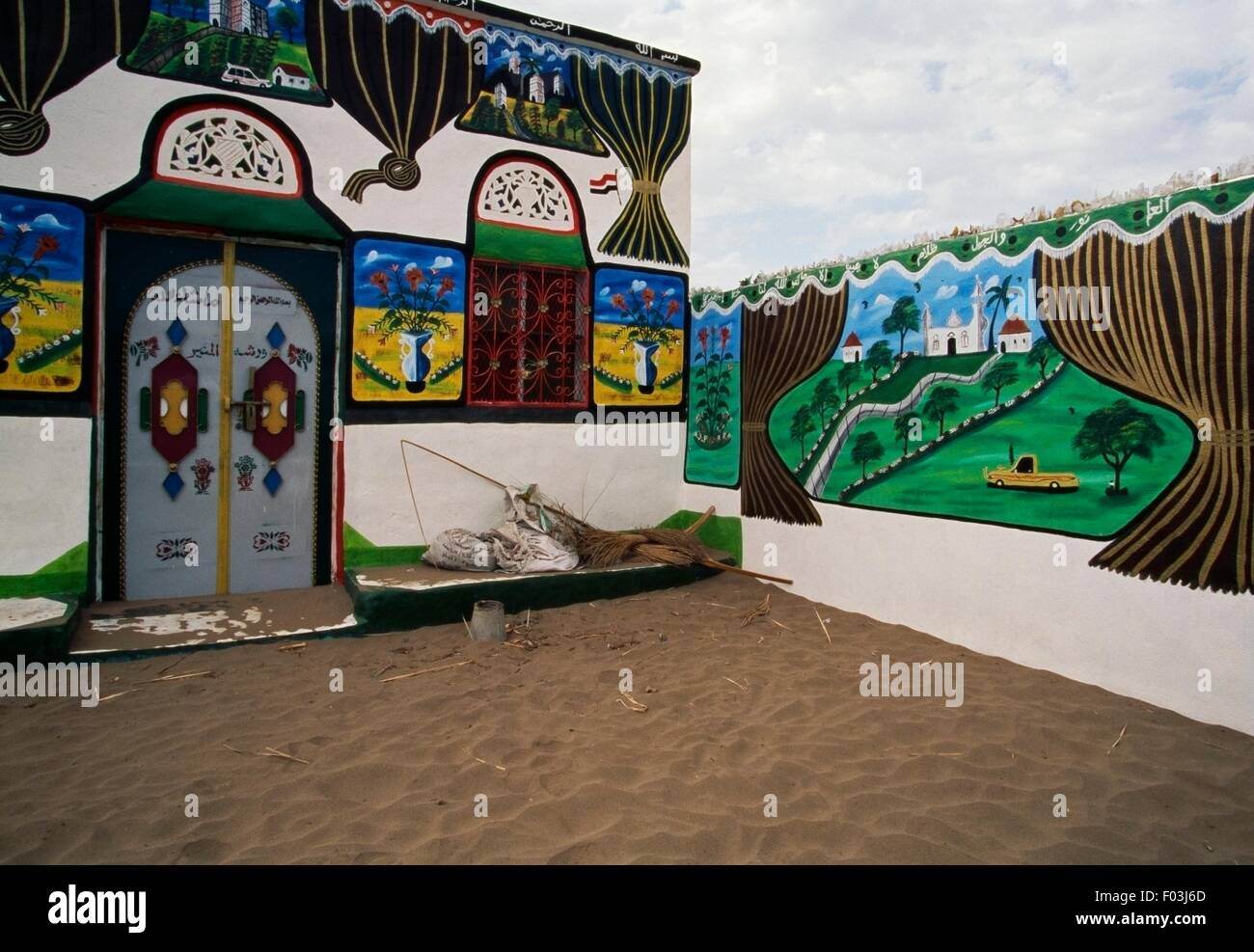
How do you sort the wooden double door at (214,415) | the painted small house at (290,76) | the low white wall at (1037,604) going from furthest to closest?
the painted small house at (290,76) < the wooden double door at (214,415) < the low white wall at (1037,604)

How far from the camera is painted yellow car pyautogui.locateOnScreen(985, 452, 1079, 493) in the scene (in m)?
4.14

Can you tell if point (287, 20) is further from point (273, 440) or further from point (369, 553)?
point (369, 553)

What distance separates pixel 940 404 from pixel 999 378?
0.41 meters

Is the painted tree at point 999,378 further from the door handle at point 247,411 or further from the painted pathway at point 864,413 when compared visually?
the door handle at point 247,411

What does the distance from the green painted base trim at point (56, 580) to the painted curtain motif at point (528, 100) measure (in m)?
4.03

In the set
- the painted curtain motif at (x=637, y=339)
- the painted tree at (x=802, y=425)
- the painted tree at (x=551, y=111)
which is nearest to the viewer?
the painted tree at (x=802, y=425)

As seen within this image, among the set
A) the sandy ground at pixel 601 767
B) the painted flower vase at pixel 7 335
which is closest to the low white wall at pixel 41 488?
the painted flower vase at pixel 7 335

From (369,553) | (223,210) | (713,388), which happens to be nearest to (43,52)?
(223,210)

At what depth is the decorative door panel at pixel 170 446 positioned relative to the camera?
5117mm

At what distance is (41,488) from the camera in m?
4.74

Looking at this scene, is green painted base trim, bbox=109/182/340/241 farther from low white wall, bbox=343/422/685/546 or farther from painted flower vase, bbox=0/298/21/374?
low white wall, bbox=343/422/685/546

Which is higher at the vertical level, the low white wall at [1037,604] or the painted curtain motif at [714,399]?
the painted curtain motif at [714,399]

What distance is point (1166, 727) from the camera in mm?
3539
